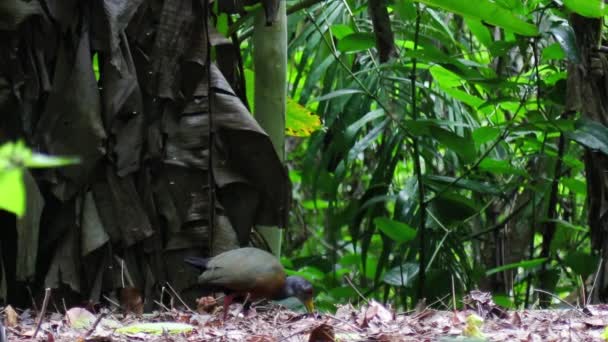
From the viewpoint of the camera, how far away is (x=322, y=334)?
1.67 metres

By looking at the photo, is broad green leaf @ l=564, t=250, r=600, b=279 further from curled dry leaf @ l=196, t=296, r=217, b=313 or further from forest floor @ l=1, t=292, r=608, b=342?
curled dry leaf @ l=196, t=296, r=217, b=313

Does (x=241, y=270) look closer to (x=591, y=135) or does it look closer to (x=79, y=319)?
(x=79, y=319)

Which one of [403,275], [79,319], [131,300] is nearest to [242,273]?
[131,300]

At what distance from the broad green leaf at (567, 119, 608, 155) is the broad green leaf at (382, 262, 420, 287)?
1138mm

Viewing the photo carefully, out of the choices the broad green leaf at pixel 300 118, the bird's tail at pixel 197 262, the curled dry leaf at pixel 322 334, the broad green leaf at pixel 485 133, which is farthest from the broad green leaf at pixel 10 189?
the broad green leaf at pixel 300 118

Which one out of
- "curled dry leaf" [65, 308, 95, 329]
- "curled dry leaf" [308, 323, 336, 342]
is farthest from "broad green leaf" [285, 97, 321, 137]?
"curled dry leaf" [308, 323, 336, 342]

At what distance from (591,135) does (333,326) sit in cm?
142

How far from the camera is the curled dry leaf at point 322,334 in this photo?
167cm

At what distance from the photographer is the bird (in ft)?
8.61

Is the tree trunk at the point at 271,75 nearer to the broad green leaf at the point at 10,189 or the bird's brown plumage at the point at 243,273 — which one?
the bird's brown plumage at the point at 243,273

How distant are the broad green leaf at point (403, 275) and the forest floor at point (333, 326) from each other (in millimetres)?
1308

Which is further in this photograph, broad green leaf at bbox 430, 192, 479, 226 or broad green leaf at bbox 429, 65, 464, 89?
broad green leaf at bbox 430, 192, 479, 226

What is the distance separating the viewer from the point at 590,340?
1.80 m

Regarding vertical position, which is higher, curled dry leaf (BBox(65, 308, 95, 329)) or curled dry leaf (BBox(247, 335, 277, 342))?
curled dry leaf (BBox(247, 335, 277, 342))
